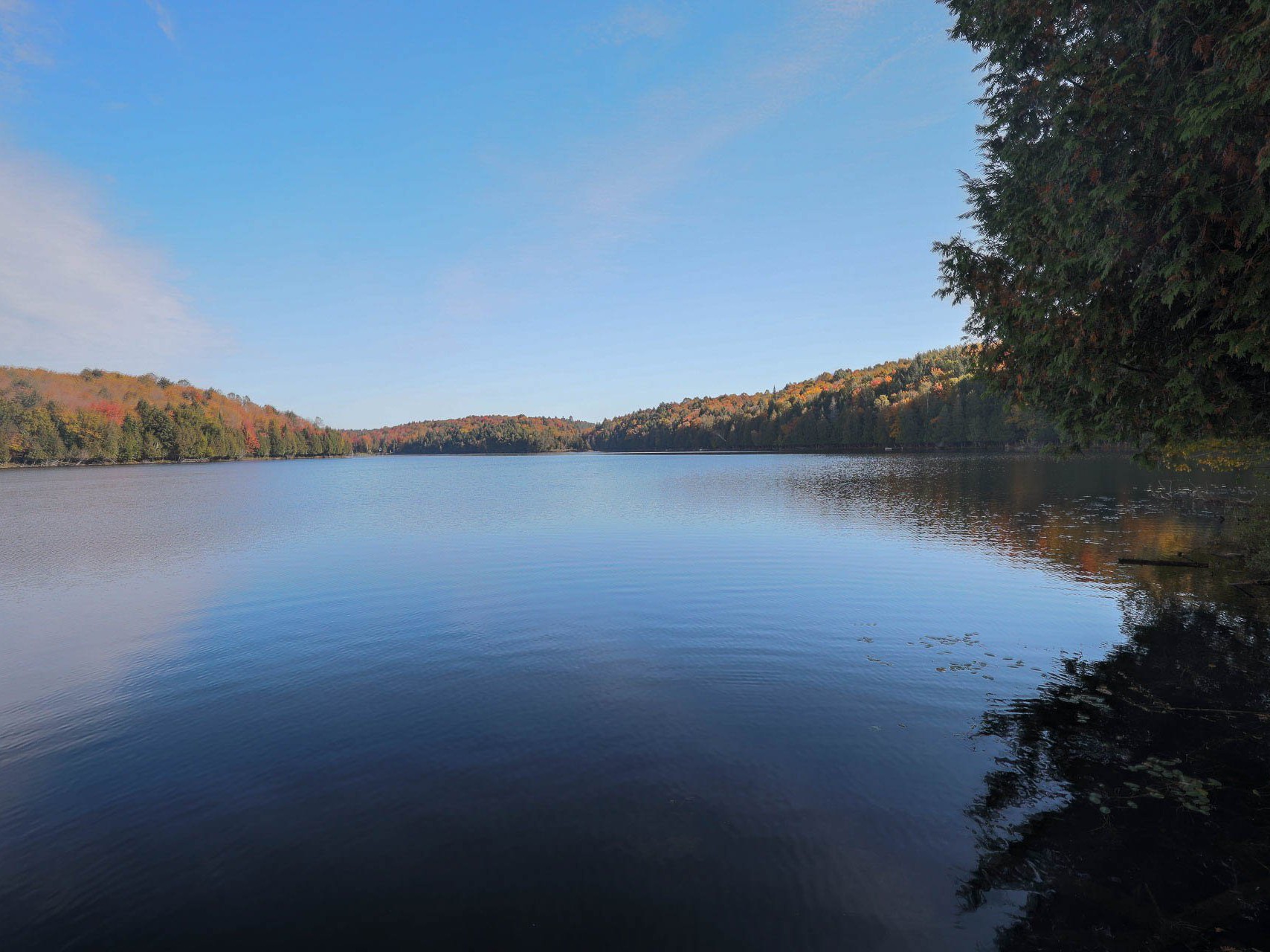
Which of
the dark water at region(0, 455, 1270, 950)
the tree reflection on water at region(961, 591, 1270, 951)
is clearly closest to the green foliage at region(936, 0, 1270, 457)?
the tree reflection on water at region(961, 591, 1270, 951)

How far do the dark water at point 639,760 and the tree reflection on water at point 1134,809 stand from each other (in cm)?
5

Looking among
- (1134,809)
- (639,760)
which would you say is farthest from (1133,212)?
(639,760)

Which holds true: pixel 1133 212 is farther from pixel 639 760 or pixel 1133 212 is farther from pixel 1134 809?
pixel 639 760

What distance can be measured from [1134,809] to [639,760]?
7.25 meters

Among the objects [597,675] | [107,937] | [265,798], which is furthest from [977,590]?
[107,937]

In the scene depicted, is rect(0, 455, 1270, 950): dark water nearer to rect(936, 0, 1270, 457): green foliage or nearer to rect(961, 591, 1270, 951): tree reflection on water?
rect(961, 591, 1270, 951): tree reflection on water

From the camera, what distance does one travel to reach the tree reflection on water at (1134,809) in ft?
22.4

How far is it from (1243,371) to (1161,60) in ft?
20.4

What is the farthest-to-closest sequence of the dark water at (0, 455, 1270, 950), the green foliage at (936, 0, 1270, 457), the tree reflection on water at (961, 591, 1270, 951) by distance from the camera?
the green foliage at (936, 0, 1270, 457)
the dark water at (0, 455, 1270, 950)
the tree reflection on water at (961, 591, 1270, 951)

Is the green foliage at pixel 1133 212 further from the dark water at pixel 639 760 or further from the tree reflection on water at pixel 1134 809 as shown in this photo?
the dark water at pixel 639 760

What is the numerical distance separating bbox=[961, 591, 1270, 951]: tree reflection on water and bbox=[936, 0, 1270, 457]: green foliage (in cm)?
575

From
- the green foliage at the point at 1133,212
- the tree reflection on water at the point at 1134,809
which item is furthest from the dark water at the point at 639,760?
the green foliage at the point at 1133,212

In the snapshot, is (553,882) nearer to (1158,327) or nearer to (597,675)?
(597,675)

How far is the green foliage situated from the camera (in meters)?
9.05
